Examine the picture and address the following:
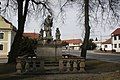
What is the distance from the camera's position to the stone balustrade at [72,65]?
720 inches

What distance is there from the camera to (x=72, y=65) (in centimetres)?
1870

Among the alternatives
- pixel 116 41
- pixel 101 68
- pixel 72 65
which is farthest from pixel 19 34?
pixel 116 41

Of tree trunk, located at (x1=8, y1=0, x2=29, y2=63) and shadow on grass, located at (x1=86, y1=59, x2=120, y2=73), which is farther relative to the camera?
tree trunk, located at (x1=8, y1=0, x2=29, y2=63)

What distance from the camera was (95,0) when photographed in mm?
28953

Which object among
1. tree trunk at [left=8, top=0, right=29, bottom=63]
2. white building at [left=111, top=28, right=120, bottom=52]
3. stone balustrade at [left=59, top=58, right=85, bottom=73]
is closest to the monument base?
tree trunk at [left=8, top=0, right=29, bottom=63]

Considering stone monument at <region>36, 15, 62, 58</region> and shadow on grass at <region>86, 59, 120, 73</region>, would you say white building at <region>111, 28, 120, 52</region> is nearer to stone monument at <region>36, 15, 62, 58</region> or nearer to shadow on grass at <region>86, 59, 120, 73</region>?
stone monument at <region>36, 15, 62, 58</region>

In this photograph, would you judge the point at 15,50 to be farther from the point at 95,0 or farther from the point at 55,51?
the point at 95,0

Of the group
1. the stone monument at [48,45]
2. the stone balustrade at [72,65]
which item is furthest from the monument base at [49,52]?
the stone balustrade at [72,65]

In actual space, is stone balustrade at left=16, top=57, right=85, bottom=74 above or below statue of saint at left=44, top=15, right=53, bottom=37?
below

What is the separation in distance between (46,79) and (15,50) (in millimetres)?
14026

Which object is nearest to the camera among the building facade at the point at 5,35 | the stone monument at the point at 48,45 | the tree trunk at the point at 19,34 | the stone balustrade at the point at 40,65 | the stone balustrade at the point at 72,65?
the stone balustrade at the point at 40,65

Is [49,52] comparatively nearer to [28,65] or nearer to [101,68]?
[101,68]

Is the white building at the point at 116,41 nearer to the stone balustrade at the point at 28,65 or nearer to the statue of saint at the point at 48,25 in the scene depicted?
the statue of saint at the point at 48,25

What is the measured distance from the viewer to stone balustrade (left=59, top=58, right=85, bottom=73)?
720 inches
